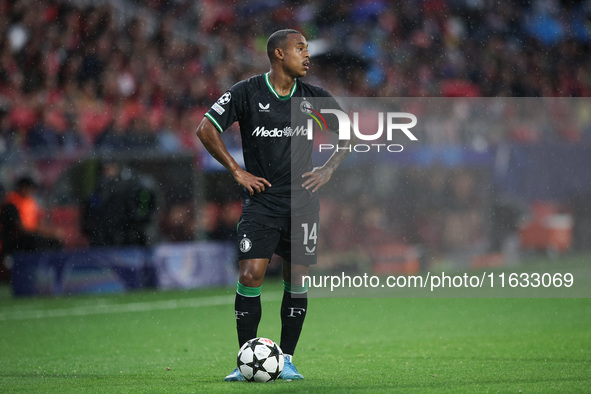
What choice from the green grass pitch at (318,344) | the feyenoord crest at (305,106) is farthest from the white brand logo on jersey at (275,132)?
the green grass pitch at (318,344)

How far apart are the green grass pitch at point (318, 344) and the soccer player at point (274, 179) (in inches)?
19.3

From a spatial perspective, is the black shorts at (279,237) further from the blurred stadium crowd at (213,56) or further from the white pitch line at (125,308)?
the blurred stadium crowd at (213,56)

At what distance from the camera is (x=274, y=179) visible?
5035 mm

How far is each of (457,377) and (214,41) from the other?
1257cm

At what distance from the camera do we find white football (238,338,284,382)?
468cm

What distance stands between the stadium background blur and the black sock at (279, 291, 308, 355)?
A: 4.14 metres

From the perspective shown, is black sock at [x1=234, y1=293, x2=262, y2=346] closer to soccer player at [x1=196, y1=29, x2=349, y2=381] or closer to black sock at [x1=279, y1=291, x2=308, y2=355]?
soccer player at [x1=196, y1=29, x2=349, y2=381]

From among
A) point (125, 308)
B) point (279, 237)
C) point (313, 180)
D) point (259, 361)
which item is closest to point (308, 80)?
point (125, 308)

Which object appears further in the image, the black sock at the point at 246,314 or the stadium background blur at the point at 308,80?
the stadium background blur at the point at 308,80

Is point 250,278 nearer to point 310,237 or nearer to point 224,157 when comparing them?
point 310,237

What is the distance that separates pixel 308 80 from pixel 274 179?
10929 mm

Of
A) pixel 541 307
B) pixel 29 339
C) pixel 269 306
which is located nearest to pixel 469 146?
pixel 541 307

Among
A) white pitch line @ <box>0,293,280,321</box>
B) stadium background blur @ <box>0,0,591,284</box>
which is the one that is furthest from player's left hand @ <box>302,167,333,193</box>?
white pitch line @ <box>0,293,280,321</box>

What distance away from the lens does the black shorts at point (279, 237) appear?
16.0 ft
